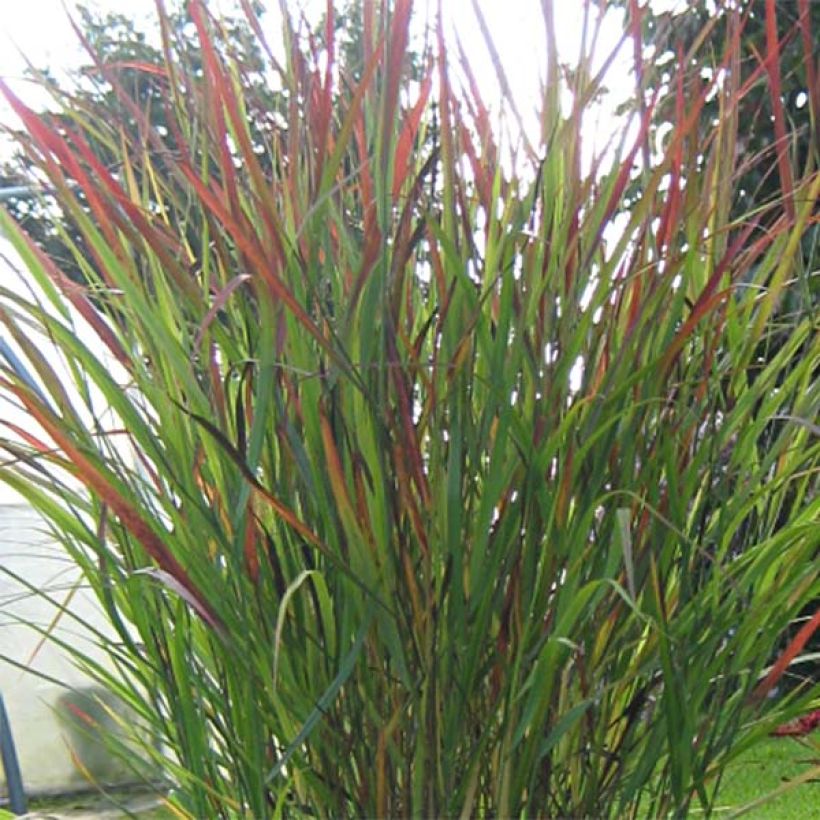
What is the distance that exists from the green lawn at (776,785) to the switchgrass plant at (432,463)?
7.28ft

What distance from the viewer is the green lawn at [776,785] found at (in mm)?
3271

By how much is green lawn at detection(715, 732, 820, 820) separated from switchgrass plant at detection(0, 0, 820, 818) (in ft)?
7.28

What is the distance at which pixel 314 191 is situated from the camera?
84 cm

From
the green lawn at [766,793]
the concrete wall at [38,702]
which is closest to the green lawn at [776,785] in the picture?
the green lawn at [766,793]

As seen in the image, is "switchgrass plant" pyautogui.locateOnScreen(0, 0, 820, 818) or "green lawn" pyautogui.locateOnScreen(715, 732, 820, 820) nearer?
"switchgrass plant" pyautogui.locateOnScreen(0, 0, 820, 818)

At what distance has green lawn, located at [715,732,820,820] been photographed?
327 cm

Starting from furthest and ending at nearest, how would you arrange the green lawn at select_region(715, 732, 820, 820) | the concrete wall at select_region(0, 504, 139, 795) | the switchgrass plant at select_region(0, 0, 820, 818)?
the concrete wall at select_region(0, 504, 139, 795) → the green lawn at select_region(715, 732, 820, 820) → the switchgrass plant at select_region(0, 0, 820, 818)

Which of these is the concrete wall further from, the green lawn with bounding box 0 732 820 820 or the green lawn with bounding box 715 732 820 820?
the green lawn with bounding box 715 732 820 820

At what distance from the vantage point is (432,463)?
812 mm

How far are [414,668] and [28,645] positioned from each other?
3238mm

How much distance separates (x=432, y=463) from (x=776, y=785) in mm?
3221

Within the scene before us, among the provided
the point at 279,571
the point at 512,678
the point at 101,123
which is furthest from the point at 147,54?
the point at 512,678

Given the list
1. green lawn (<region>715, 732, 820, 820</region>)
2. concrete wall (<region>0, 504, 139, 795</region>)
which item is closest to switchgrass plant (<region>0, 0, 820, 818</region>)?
green lawn (<region>715, 732, 820, 820</region>)

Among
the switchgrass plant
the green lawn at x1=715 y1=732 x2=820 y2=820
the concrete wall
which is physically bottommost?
the green lawn at x1=715 y1=732 x2=820 y2=820
